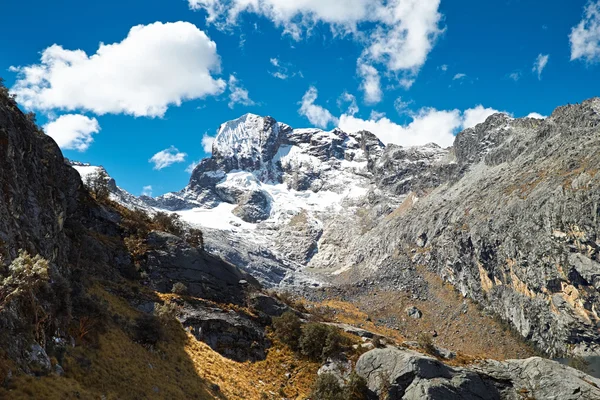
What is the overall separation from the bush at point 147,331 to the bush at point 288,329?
1509 centimetres

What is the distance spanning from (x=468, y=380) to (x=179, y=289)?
33199mm

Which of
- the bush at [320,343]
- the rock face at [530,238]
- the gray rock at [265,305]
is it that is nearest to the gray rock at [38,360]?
the bush at [320,343]

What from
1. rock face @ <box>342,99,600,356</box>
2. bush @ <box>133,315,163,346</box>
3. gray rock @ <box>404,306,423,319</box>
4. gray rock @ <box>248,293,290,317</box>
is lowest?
bush @ <box>133,315,163,346</box>

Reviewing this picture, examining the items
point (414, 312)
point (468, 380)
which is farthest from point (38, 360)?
point (414, 312)

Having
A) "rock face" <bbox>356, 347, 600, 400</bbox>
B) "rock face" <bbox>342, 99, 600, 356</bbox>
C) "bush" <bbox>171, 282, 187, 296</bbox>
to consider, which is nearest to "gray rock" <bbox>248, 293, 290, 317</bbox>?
"bush" <bbox>171, 282, 187, 296</bbox>

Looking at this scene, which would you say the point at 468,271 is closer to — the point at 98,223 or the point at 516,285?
the point at 516,285

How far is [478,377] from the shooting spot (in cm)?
3597

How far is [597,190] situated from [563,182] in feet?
47.2

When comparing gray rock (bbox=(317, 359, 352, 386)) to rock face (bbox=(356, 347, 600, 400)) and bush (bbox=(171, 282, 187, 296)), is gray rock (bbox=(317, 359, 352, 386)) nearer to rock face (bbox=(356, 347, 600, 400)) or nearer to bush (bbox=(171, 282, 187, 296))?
rock face (bbox=(356, 347, 600, 400))

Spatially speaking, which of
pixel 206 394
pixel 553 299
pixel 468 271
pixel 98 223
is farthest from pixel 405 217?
pixel 206 394

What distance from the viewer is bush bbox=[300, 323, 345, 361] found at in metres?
42.7

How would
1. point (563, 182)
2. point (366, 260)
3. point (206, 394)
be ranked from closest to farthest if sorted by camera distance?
point (206, 394) < point (563, 182) < point (366, 260)

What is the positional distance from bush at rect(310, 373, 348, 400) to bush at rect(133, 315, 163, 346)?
15.1 metres

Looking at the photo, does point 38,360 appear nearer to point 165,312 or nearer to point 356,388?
point 165,312
